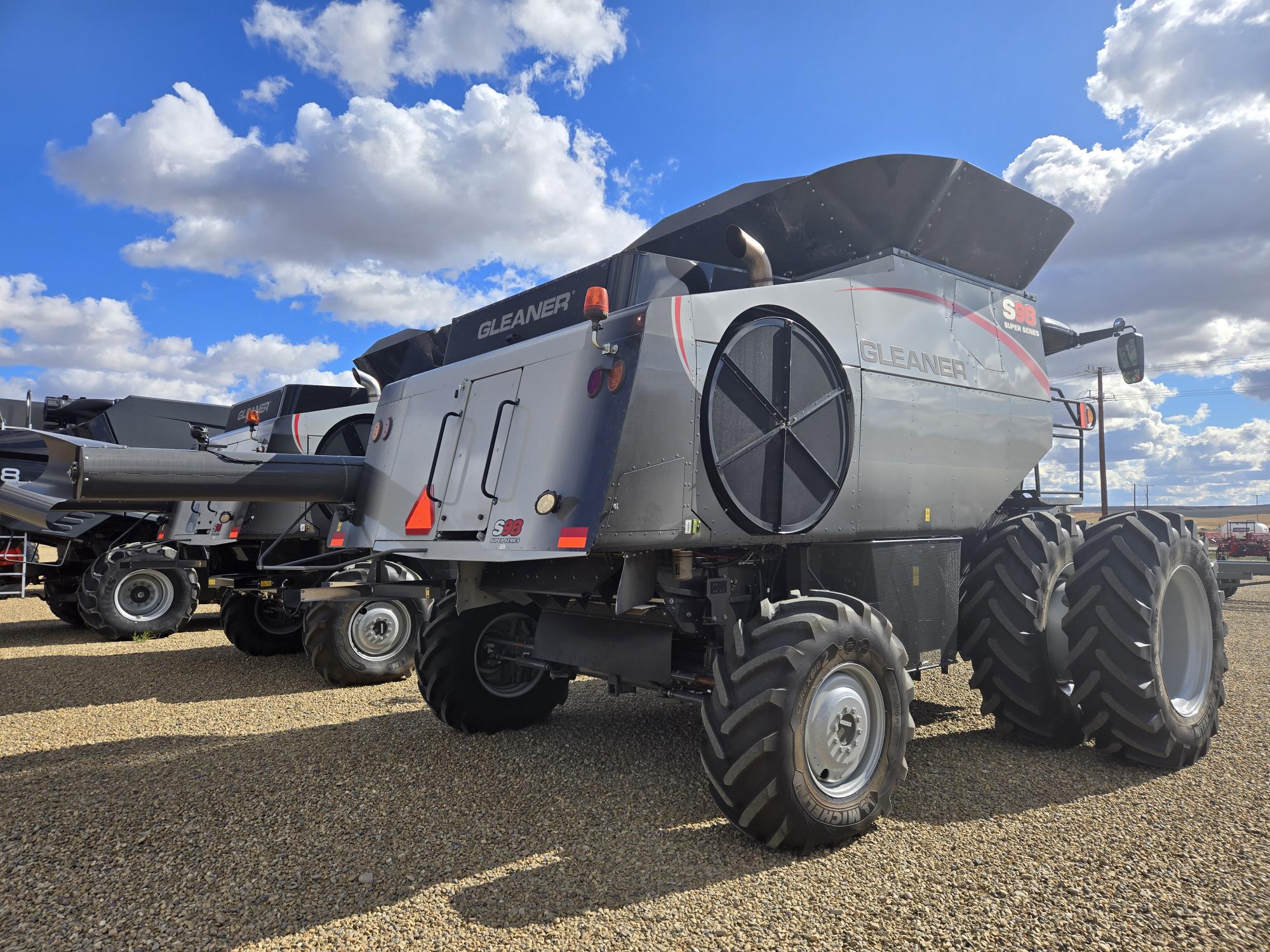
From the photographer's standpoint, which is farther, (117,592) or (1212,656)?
(117,592)

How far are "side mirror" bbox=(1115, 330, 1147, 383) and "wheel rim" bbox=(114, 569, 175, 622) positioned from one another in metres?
11.2

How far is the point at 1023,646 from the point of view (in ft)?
17.7

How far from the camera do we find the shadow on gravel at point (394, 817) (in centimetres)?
349

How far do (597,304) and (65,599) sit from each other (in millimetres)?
12459

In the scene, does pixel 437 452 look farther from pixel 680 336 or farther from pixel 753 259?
pixel 753 259

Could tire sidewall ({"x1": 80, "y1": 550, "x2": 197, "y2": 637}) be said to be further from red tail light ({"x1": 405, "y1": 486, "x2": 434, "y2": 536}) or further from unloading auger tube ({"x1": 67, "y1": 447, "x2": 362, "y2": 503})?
red tail light ({"x1": 405, "y1": 486, "x2": 434, "y2": 536})

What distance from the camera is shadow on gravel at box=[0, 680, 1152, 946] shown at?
137 inches

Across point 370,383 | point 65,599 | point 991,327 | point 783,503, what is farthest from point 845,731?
point 65,599

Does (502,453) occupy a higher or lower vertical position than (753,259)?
lower

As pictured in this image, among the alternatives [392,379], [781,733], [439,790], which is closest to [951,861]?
[781,733]

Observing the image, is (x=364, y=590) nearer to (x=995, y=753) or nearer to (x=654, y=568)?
(x=654, y=568)

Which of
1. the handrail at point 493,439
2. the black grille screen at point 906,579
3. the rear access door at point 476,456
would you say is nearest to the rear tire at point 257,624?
the rear access door at point 476,456

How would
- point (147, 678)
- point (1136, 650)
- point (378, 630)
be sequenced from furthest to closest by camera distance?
point (147, 678)
point (378, 630)
point (1136, 650)

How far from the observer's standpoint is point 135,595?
1104cm
